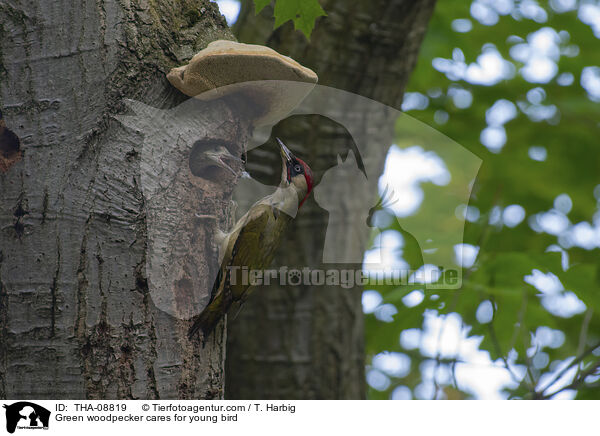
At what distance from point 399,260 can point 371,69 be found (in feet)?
4.04

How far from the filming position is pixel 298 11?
234 centimetres

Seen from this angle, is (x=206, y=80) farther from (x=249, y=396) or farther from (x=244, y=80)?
(x=249, y=396)

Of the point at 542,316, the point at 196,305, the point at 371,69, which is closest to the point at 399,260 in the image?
the point at 542,316

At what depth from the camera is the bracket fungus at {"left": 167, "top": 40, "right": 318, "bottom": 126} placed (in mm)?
1697

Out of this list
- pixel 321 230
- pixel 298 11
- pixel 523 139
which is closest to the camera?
pixel 298 11

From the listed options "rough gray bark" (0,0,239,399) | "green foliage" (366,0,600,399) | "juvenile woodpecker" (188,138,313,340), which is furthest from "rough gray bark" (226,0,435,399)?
"rough gray bark" (0,0,239,399)

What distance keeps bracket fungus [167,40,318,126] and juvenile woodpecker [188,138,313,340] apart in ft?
0.63

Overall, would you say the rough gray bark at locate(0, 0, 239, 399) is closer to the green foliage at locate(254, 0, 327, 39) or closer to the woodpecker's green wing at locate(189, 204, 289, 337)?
the woodpecker's green wing at locate(189, 204, 289, 337)

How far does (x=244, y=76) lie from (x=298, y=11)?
720mm

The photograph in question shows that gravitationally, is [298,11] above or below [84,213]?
above

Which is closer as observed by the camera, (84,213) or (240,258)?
(84,213)

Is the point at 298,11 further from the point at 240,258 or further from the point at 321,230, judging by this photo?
the point at 321,230

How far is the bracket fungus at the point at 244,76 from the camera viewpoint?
5.57ft

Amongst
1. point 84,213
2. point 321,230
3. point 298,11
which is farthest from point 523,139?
point 84,213
